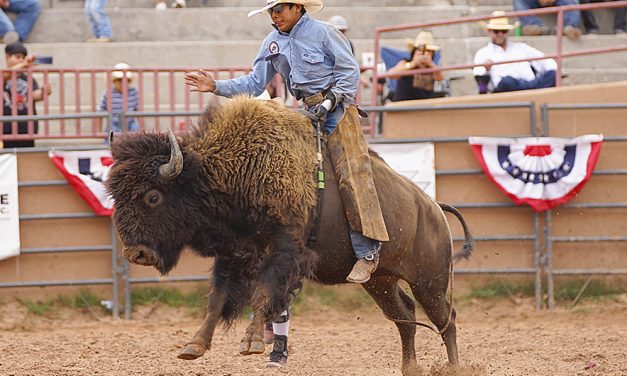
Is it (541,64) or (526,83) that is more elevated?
(541,64)

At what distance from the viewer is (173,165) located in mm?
5930

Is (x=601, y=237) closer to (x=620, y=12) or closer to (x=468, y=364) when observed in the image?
(x=468, y=364)

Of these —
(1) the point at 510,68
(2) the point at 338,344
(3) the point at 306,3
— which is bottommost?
(2) the point at 338,344

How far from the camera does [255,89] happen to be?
22.5ft

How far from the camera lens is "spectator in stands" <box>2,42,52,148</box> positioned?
10.5m

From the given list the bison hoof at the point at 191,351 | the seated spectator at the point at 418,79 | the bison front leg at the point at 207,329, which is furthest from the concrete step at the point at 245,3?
the bison hoof at the point at 191,351

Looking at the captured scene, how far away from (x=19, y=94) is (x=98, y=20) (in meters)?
3.33

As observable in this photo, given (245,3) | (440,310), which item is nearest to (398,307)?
(440,310)

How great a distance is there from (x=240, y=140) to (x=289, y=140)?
0.95ft

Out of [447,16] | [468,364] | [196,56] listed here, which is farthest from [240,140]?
[447,16]

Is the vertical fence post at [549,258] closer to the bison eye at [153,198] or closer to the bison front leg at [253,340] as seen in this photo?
the bison front leg at [253,340]

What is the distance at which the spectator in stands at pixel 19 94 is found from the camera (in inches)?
412

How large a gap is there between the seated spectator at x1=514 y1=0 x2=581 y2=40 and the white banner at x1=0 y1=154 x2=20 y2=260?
6729 mm

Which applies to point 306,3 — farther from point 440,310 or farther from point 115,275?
point 115,275
